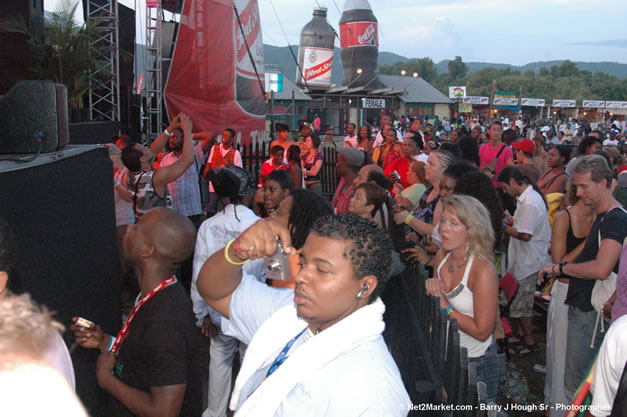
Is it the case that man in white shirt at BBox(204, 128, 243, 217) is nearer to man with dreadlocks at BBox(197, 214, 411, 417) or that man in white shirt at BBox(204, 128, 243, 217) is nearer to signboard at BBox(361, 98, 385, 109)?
man with dreadlocks at BBox(197, 214, 411, 417)

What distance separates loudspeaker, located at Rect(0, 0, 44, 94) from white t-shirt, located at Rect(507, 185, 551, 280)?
11105 millimetres

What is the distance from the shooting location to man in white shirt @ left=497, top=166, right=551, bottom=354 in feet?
16.3

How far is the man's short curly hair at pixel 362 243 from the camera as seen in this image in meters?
1.84

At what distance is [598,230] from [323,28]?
154 ft

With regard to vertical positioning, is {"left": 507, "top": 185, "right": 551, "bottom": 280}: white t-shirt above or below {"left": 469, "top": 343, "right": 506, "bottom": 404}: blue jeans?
above

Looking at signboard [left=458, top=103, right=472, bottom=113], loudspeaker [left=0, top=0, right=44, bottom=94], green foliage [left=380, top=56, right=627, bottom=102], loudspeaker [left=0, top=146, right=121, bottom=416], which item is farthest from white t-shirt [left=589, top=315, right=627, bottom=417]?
green foliage [left=380, top=56, right=627, bottom=102]

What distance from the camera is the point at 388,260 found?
6.42ft

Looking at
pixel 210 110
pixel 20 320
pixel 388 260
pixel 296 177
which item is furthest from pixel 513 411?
pixel 210 110

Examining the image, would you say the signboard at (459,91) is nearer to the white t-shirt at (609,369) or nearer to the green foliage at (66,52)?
the green foliage at (66,52)

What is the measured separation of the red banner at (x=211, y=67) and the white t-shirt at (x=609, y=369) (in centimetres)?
1075

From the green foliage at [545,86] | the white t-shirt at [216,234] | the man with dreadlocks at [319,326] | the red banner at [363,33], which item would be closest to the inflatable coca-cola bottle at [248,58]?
the white t-shirt at [216,234]

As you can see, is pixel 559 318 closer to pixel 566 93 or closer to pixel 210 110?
pixel 210 110

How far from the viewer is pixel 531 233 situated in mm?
4914

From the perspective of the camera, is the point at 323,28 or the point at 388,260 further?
the point at 323,28
